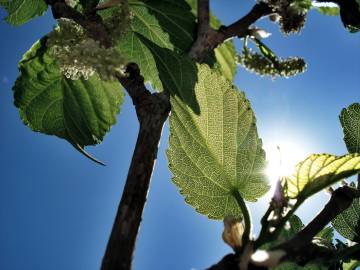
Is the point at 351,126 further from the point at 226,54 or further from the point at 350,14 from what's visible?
the point at 226,54

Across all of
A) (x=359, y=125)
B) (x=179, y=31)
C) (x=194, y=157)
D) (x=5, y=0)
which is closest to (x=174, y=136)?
(x=194, y=157)

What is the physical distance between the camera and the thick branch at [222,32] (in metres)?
0.74

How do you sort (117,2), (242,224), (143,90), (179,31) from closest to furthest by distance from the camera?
(242,224) < (143,90) < (117,2) < (179,31)

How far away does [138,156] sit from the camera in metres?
0.51

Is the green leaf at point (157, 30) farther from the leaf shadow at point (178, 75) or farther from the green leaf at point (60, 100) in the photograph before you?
the leaf shadow at point (178, 75)

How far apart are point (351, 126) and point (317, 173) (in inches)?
4.1

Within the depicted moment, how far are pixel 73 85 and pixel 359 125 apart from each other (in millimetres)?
606

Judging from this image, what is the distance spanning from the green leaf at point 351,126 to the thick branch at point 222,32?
0.26m

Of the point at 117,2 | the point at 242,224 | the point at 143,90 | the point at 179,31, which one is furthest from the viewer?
the point at 179,31

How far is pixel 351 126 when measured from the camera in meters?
0.52

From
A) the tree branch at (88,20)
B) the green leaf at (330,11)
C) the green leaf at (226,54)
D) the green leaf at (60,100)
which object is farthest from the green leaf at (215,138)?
the green leaf at (330,11)

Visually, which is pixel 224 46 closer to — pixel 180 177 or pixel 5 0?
pixel 5 0

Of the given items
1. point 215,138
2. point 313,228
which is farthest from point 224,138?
point 313,228

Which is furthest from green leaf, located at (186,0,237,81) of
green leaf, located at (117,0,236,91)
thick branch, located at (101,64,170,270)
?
thick branch, located at (101,64,170,270)
